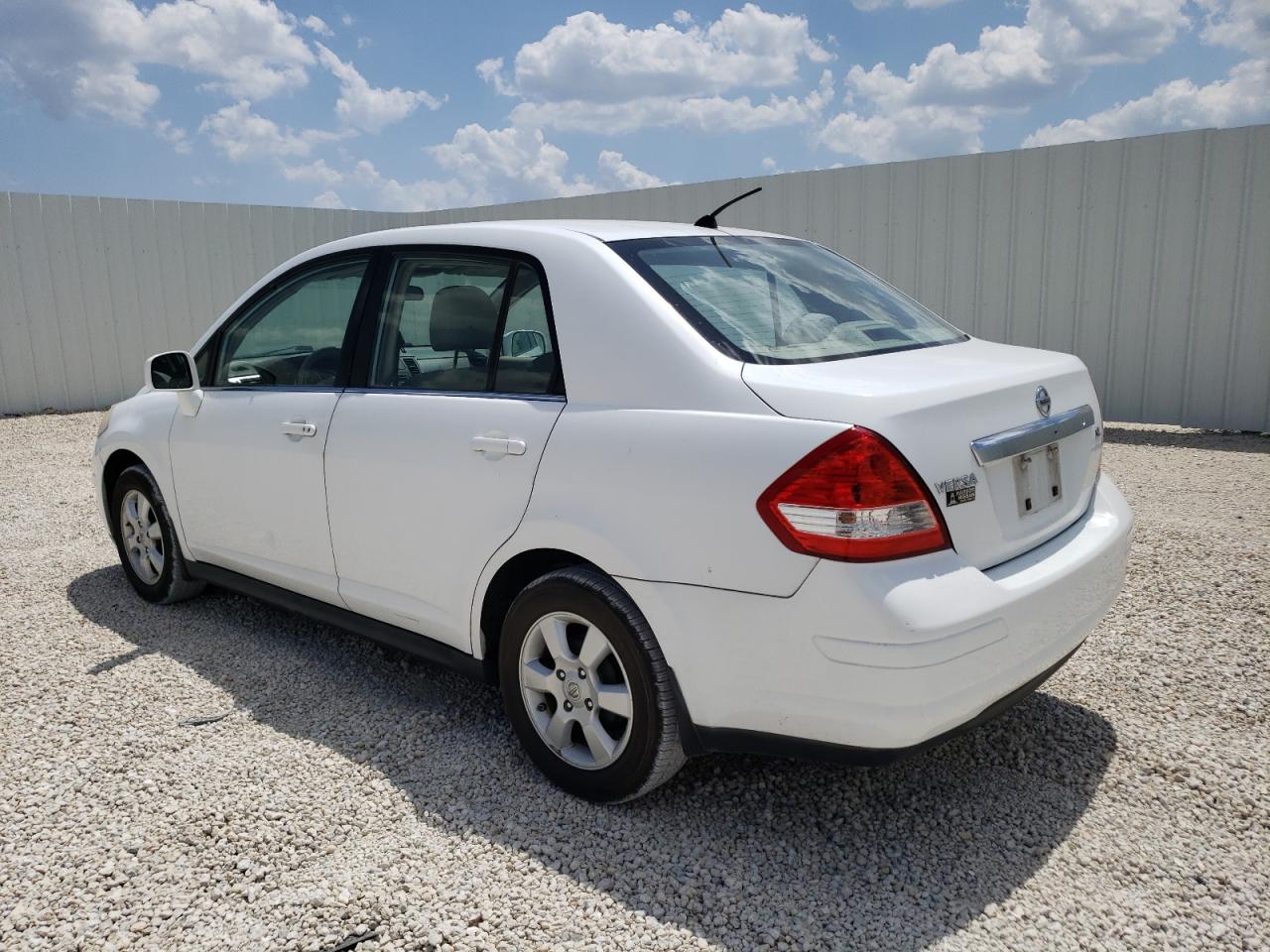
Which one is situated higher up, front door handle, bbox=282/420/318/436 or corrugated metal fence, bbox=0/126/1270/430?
corrugated metal fence, bbox=0/126/1270/430

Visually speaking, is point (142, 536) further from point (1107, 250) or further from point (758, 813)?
point (1107, 250)

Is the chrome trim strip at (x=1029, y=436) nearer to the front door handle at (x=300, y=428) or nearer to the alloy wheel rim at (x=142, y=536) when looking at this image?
the front door handle at (x=300, y=428)

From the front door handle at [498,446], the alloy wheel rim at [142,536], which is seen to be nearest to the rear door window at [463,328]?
the front door handle at [498,446]

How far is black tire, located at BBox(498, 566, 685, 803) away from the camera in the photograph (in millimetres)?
2557

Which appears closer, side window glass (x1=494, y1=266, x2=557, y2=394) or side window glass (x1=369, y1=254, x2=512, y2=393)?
side window glass (x1=494, y1=266, x2=557, y2=394)

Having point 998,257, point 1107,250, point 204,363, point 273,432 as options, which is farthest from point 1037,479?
point 998,257

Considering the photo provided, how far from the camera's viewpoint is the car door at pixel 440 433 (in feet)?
9.44

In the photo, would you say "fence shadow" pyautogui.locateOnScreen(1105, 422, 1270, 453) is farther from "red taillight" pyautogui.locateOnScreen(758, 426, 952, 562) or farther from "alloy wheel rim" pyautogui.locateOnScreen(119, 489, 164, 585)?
"alloy wheel rim" pyautogui.locateOnScreen(119, 489, 164, 585)

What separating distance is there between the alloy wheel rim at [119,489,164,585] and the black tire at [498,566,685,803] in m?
2.52

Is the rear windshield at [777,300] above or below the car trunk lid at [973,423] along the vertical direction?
above

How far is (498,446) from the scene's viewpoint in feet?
9.36

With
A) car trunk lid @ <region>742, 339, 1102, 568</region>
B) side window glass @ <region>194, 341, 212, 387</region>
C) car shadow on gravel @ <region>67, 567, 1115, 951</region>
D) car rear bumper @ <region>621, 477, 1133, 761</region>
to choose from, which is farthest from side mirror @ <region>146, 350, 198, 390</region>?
car trunk lid @ <region>742, 339, 1102, 568</region>

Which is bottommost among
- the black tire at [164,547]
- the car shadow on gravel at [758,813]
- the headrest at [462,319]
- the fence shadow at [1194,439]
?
the car shadow on gravel at [758,813]

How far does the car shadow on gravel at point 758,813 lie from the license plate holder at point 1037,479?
0.89 m
